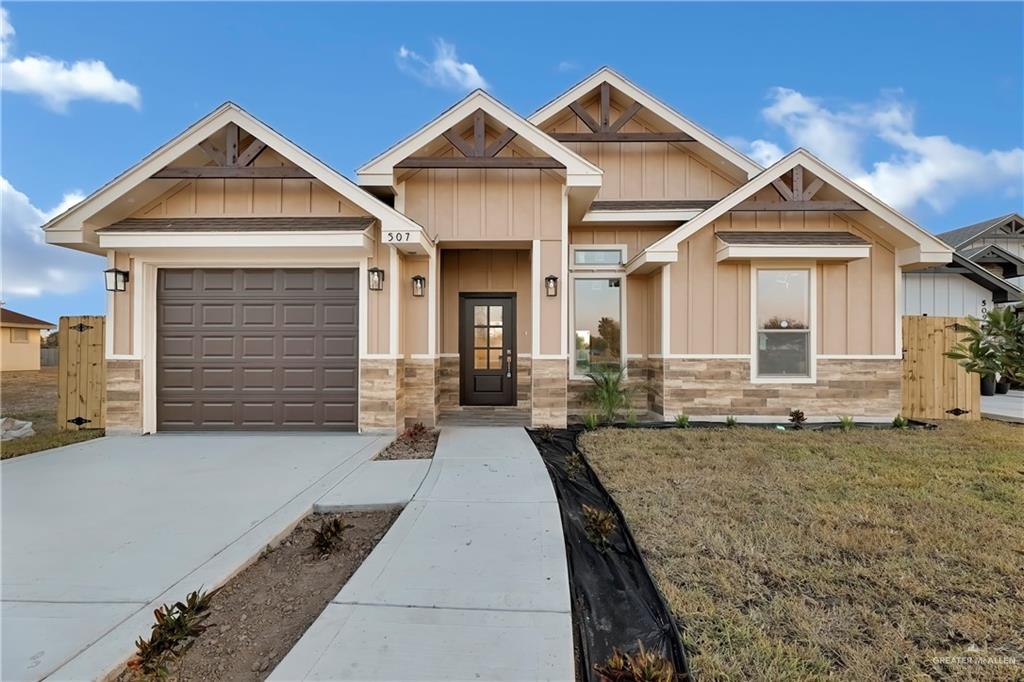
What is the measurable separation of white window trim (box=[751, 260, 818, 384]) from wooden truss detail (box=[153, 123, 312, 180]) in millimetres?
7756

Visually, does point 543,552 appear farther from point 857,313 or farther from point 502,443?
point 857,313

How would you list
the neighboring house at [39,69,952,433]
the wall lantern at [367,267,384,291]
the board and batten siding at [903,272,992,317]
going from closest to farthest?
the neighboring house at [39,69,952,433] → the wall lantern at [367,267,384,291] → the board and batten siding at [903,272,992,317]

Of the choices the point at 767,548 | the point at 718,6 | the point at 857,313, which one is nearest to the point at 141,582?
the point at 767,548

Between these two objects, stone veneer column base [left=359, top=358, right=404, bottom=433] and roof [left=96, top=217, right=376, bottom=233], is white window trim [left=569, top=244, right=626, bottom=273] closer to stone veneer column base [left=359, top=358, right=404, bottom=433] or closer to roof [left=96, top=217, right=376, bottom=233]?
roof [left=96, top=217, right=376, bottom=233]

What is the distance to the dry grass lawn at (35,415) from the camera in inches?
252

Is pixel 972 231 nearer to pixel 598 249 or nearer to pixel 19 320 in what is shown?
pixel 598 249

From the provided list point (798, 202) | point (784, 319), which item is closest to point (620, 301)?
point (784, 319)

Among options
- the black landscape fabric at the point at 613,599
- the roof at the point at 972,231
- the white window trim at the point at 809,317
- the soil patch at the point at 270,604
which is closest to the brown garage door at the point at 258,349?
the soil patch at the point at 270,604

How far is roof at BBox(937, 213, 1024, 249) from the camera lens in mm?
15828

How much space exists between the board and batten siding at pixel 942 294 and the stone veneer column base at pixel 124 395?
17.9 metres

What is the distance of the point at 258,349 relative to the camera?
283 inches

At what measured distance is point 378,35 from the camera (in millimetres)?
10641

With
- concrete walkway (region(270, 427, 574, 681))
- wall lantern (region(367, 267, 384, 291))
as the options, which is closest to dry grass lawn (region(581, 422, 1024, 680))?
concrete walkway (region(270, 427, 574, 681))

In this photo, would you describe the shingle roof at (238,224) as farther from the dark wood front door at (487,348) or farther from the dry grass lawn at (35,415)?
the dry grass lawn at (35,415)
